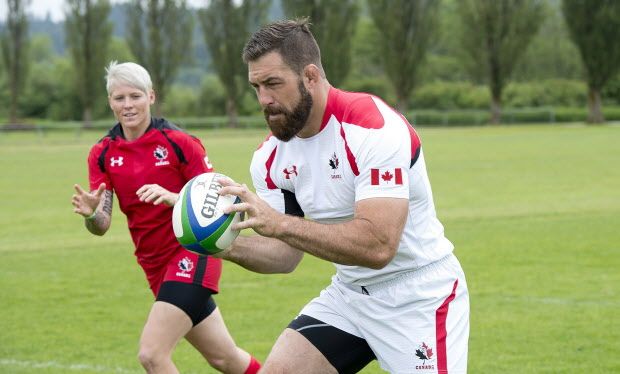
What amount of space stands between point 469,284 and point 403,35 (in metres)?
61.3

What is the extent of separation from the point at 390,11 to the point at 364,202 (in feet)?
225

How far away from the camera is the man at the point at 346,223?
4.58 meters

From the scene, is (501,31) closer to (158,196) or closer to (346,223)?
(158,196)

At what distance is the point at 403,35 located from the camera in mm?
72375

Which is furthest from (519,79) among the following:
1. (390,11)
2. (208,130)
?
(208,130)

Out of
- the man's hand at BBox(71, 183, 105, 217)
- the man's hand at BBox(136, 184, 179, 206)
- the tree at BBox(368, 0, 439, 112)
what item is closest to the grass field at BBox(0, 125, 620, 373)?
the man's hand at BBox(71, 183, 105, 217)

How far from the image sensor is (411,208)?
508 cm

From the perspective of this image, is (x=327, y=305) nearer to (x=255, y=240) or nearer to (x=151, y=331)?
(x=255, y=240)

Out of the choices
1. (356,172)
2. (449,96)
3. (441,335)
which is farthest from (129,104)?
(449,96)

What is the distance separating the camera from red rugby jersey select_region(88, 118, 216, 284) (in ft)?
22.9

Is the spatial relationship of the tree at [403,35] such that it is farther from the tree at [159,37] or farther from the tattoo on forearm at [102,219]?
the tattoo on forearm at [102,219]

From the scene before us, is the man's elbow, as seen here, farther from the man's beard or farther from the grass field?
the grass field

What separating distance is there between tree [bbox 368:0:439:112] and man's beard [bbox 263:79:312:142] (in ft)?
222

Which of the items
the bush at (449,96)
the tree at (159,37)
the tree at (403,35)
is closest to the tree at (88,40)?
the tree at (159,37)
